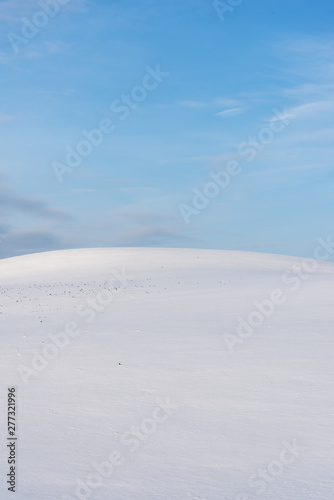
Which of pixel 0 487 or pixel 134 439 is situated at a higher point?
pixel 134 439

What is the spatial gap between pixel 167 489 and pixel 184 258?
3817 cm

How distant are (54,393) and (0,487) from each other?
173 inches

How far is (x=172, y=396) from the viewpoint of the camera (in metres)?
11.5

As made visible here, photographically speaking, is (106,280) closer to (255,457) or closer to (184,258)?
(184,258)

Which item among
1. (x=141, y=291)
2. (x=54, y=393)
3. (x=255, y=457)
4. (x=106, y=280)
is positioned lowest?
(x=255, y=457)

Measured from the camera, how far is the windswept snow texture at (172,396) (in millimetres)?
7723

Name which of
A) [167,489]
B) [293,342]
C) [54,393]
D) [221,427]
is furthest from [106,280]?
[167,489]

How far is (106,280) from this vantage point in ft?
118

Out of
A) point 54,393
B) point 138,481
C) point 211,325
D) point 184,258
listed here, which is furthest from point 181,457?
point 184,258

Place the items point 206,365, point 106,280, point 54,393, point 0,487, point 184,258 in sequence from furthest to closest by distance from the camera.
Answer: point 184,258
point 106,280
point 206,365
point 54,393
point 0,487

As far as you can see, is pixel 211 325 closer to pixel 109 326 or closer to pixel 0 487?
pixel 109 326

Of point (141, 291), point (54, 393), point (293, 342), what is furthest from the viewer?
point (141, 291)

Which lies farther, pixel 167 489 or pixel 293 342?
pixel 293 342

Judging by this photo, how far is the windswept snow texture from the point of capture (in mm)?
7723
